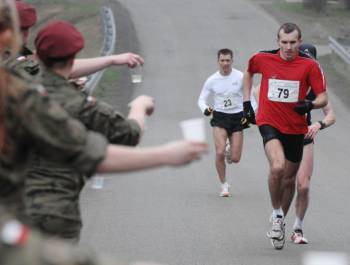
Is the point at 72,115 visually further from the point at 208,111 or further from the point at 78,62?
the point at 208,111

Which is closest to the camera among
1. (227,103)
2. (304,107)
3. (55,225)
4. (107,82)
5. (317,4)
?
(55,225)

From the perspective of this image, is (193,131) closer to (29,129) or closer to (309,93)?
(29,129)

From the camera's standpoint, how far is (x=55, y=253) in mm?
3355

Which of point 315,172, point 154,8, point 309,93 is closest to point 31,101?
point 309,93

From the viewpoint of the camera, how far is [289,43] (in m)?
11.6

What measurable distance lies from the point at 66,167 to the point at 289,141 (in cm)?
633

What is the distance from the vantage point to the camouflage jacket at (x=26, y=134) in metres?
3.90

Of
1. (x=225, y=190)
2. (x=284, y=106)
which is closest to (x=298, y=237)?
(x=284, y=106)

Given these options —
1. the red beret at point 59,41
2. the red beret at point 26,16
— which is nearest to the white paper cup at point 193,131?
the red beret at point 59,41

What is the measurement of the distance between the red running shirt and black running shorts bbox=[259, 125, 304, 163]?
0.04 meters

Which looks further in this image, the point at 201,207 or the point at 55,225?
the point at 201,207

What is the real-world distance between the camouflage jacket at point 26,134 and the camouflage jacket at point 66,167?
142 cm

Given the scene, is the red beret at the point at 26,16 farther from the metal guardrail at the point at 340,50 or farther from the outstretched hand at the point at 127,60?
the metal guardrail at the point at 340,50

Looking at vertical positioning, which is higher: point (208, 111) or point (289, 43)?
point (289, 43)
